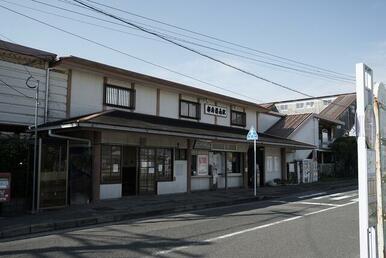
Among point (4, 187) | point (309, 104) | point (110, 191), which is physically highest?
point (309, 104)

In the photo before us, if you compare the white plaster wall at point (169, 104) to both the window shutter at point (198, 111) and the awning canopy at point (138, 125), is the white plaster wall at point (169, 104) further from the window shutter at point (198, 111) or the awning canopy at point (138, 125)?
the window shutter at point (198, 111)

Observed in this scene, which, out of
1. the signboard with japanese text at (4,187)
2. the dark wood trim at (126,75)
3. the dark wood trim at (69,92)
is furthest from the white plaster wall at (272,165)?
the signboard with japanese text at (4,187)

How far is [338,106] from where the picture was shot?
4603cm

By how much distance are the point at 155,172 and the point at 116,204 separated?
434cm

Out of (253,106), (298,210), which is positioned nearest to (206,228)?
(298,210)

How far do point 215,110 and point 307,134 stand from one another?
1208 cm

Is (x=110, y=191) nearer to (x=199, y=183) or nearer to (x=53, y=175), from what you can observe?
(x=53, y=175)

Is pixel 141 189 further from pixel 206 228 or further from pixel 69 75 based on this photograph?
pixel 206 228

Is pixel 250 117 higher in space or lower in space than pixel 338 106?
lower

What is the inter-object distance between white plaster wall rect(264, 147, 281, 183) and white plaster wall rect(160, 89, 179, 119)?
26.5ft

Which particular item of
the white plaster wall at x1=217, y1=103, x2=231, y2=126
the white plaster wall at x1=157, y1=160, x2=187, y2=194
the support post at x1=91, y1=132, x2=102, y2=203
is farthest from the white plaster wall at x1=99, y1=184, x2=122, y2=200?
the white plaster wall at x1=217, y1=103, x2=231, y2=126

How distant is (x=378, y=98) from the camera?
541cm

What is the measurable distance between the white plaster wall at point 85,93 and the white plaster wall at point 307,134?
17351mm

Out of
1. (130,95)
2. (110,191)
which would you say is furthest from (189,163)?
(110,191)
